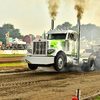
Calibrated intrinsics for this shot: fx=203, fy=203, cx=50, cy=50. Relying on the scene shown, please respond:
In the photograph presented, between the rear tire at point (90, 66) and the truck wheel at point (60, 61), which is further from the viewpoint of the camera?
the rear tire at point (90, 66)

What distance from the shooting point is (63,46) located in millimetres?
12422

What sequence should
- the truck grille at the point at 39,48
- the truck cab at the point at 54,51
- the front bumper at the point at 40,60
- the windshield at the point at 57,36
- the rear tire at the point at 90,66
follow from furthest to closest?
the rear tire at the point at 90,66
the windshield at the point at 57,36
the truck grille at the point at 39,48
the truck cab at the point at 54,51
the front bumper at the point at 40,60

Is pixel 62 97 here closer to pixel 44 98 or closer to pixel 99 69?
pixel 44 98

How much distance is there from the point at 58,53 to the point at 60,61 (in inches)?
18.9

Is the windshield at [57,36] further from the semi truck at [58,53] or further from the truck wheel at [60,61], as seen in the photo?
the truck wheel at [60,61]

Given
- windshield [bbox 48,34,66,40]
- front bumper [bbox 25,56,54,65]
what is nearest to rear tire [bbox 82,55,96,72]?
windshield [bbox 48,34,66,40]

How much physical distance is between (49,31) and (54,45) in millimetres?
2143

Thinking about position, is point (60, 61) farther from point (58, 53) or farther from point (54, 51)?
point (54, 51)

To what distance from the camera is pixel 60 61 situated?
38.8 ft

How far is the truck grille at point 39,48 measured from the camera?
39.0 ft

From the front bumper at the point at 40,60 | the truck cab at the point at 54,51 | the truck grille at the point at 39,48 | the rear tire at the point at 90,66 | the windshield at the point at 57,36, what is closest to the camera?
the front bumper at the point at 40,60

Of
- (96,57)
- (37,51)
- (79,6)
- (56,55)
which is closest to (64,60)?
(56,55)

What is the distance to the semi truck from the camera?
11594 mm

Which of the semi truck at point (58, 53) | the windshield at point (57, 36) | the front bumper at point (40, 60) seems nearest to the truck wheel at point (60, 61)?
the semi truck at point (58, 53)
